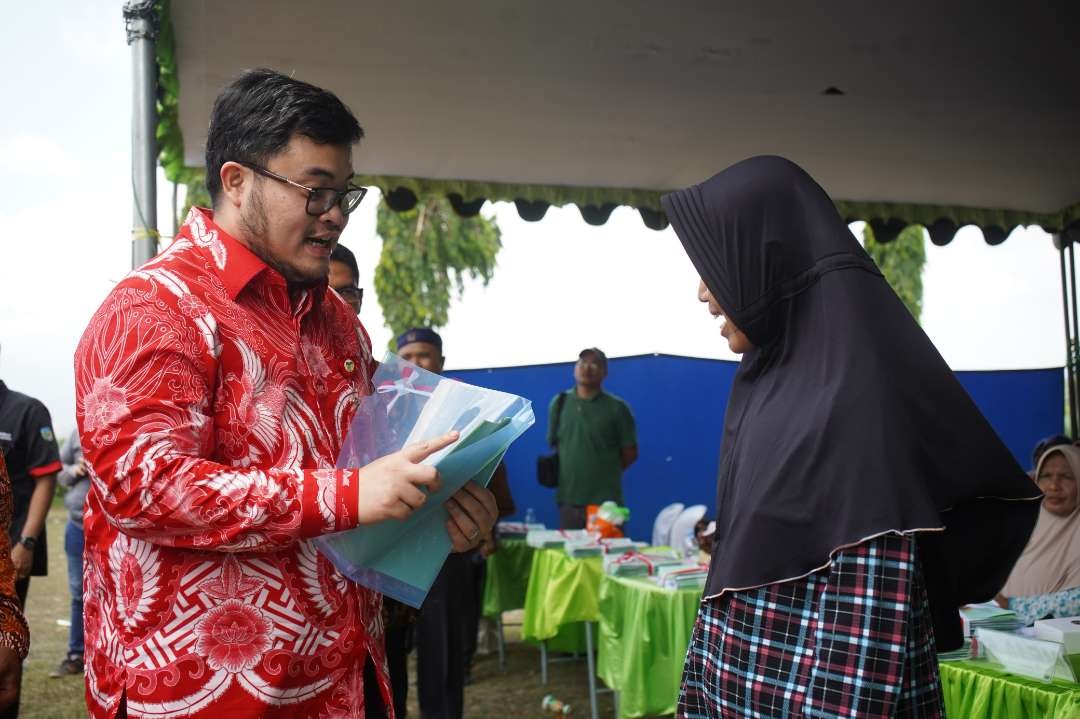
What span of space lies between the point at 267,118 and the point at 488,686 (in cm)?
515

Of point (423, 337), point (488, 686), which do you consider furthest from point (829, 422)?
point (488, 686)

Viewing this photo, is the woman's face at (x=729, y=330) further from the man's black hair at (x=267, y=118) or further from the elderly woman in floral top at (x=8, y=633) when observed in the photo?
the elderly woman in floral top at (x=8, y=633)

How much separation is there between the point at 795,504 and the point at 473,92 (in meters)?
4.56

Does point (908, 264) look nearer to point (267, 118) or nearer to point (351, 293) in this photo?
point (351, 293)

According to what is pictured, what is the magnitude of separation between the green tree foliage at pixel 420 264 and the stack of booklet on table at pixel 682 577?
15.5m

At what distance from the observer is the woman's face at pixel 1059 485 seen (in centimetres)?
393

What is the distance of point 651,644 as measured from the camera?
4.12m

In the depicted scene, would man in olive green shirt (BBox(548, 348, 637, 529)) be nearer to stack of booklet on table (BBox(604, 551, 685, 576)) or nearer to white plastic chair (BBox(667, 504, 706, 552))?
white plastic chair (BBox(667, 504, 706, 552))

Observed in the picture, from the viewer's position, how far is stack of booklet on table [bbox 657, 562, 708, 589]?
4.07 meters

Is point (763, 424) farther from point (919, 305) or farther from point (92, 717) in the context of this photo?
point (919, 305)

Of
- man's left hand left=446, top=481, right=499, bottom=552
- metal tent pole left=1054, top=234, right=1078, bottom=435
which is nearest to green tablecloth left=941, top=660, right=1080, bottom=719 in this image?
man's left hand left=446, top=481, right=499, bottom=552

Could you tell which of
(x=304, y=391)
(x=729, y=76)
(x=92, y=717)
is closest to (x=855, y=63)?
(x=729, y=76)

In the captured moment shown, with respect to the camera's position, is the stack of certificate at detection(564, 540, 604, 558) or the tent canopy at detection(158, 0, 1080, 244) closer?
the tent canopy at detection(158, 0, 1080, 244)

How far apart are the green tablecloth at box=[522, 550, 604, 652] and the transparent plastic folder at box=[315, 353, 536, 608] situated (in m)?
3.63
